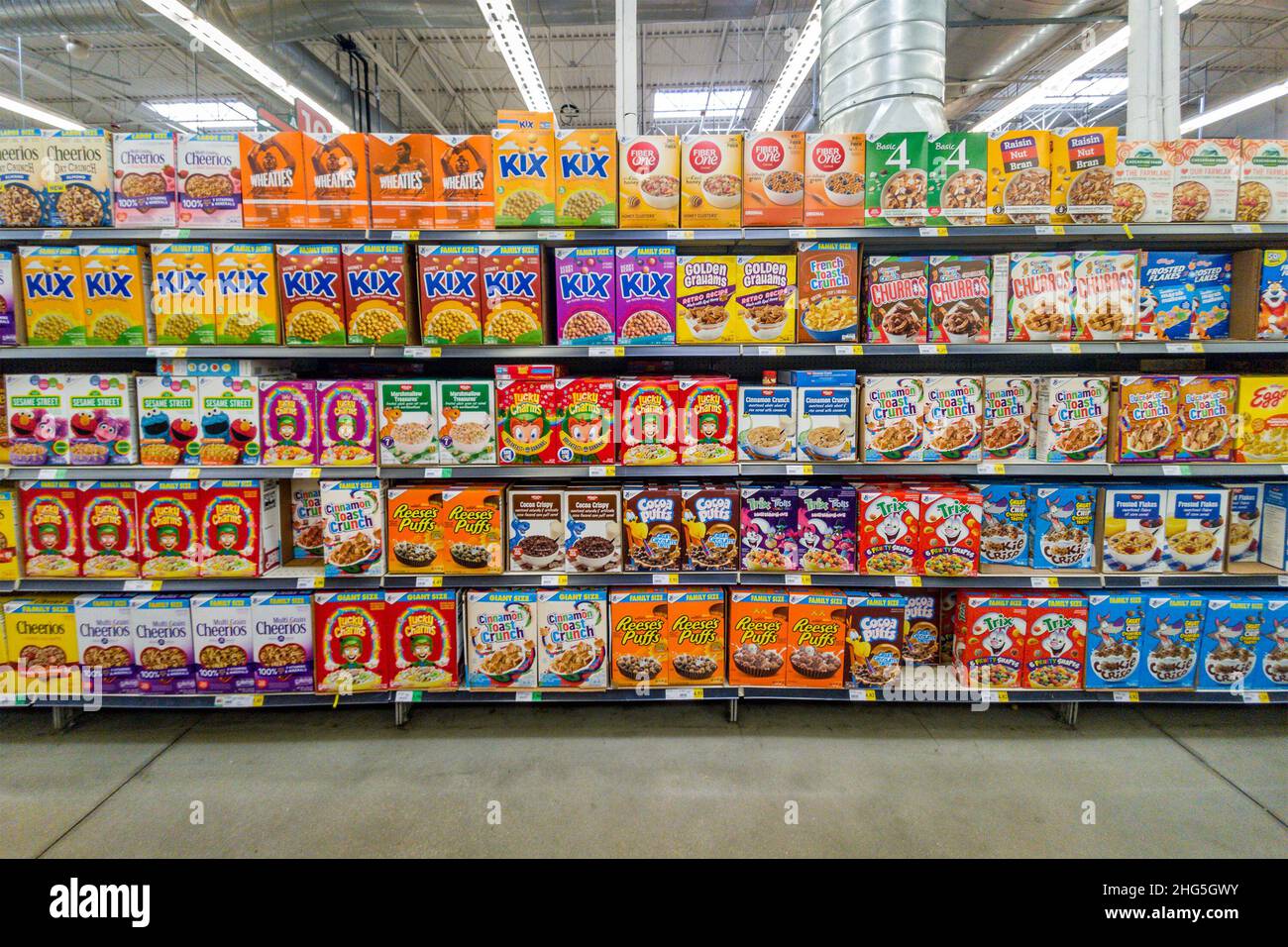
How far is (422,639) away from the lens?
8.66ft

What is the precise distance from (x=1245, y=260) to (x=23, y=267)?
491cm

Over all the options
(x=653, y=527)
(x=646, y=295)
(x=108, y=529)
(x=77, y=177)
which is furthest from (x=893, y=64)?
(x=108, y=529)

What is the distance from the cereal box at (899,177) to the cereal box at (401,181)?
1.76 meters

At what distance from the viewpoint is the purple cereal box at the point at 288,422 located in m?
2.54

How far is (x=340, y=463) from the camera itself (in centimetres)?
257

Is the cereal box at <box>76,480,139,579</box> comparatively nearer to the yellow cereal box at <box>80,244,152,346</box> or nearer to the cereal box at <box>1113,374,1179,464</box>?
the yellow cereal box at <box>80,244,152,346</box>

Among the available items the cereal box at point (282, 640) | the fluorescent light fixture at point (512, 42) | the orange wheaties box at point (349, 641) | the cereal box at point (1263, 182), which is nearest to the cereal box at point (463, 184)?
the orange wheaties box at point (349, 641)

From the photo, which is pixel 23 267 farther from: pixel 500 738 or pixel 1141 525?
pixel 1141 525

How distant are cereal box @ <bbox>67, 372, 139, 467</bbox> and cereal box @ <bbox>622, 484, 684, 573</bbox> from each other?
2072mm

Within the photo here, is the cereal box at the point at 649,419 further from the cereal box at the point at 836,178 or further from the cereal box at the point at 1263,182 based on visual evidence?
the cereal box at the point at 1263,182

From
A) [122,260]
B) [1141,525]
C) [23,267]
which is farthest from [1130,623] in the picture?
[23,267]

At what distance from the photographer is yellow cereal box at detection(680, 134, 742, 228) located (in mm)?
2473

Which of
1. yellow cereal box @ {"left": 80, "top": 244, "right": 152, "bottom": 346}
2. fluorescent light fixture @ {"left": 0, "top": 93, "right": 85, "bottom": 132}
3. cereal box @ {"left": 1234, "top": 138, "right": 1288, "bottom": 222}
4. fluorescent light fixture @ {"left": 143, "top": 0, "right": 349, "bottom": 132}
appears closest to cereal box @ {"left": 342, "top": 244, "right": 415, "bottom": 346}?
yellow cereal box @ {"left": 80, "top": 244, "right": 152, "bottom": 346}

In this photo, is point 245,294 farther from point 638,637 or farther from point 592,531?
point 638,637
